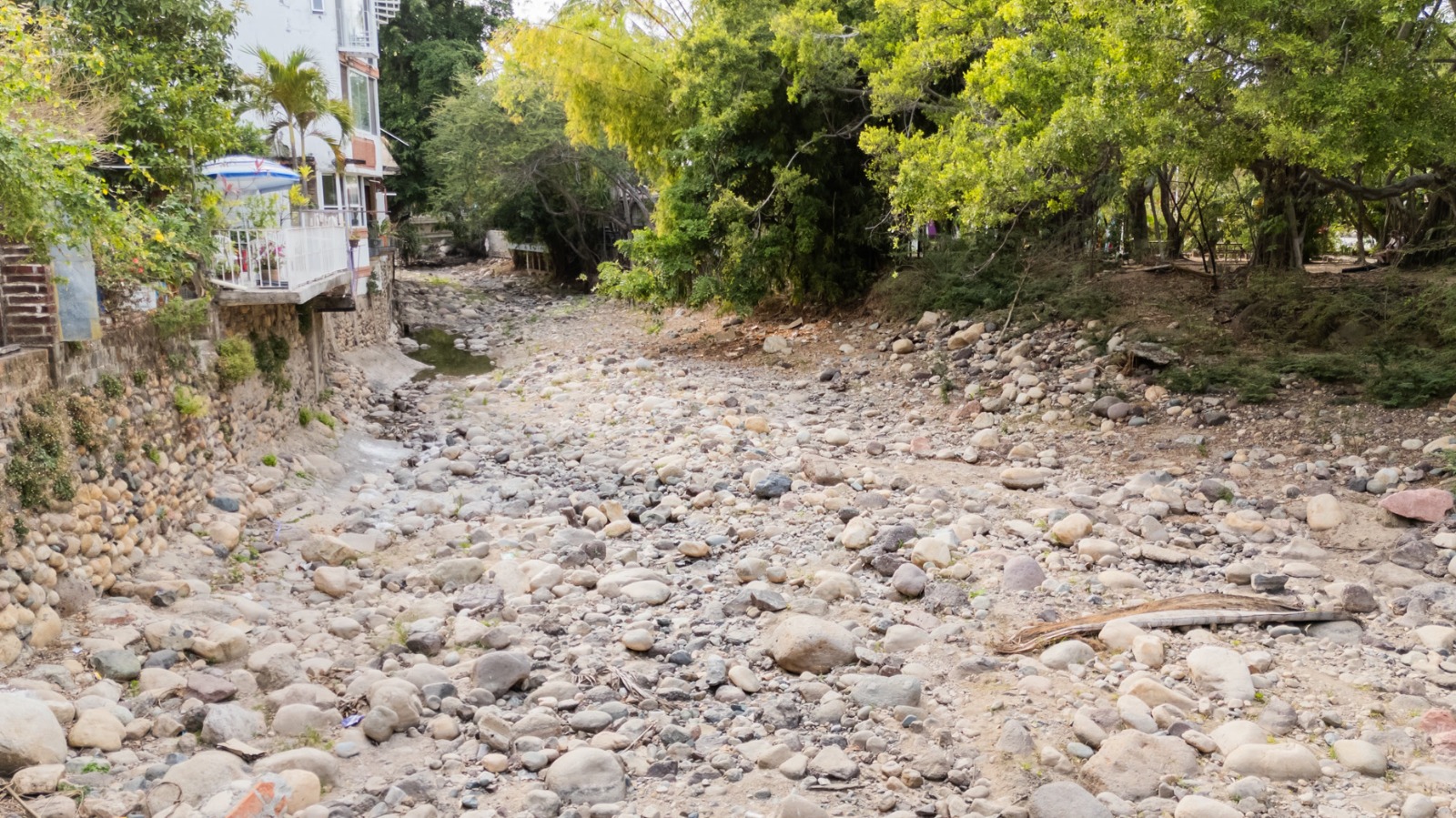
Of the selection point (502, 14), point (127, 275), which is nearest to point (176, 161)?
point (127, 275)

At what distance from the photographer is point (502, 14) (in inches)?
1443

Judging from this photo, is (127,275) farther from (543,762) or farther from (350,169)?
(350,169)

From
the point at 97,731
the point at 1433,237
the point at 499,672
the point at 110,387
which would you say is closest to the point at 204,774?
the point at 97,731

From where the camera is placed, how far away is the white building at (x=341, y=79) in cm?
1981

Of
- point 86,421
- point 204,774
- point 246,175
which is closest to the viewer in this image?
point 204,774

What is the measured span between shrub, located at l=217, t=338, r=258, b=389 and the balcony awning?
238 centimetres

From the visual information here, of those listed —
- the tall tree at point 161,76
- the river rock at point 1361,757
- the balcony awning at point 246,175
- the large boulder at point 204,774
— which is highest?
the tall tree at point 161,76

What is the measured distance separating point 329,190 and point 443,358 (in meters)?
4.40

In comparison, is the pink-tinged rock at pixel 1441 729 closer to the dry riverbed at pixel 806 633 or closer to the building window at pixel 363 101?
the dry riverbed at pixel 806 633

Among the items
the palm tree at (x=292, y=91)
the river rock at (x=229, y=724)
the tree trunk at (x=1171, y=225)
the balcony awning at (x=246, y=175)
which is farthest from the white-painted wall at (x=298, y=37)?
the river rock at (x=229, y=724)

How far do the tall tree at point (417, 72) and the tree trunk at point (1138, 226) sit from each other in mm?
22254

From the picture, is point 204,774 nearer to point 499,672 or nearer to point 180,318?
point 499,672

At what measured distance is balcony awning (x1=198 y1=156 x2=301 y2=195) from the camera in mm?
12969

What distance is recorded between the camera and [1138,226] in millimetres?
17219
